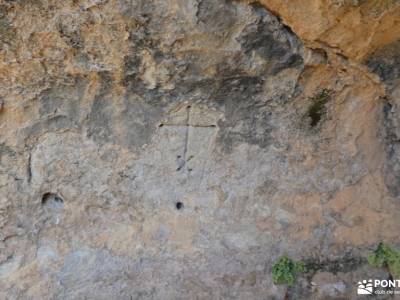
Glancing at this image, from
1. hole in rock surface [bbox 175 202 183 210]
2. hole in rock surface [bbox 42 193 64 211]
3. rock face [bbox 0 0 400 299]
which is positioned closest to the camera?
rock face [bbox 0 0 400 299]

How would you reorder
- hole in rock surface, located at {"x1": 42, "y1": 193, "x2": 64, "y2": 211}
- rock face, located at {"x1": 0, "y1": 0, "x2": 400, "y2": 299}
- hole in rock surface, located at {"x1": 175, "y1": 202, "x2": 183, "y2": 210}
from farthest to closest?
hole in rock surface, located at {"x1": 175, "y1": 202, "x2": 183, "y2": 210} < hole in rock surface, located at {"x1": 42, "y1": 193, "x2": 64, "y2": 211} < rock face, located at {"x1": 0, "y1": 0, "x2": 400, "y2": 299}

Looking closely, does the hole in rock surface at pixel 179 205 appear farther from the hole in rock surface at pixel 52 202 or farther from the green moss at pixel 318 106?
the green moss at pixel 318 106

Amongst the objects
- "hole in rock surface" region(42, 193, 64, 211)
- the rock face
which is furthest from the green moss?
"hole in rock surface" region(42, 193, 64, 211)

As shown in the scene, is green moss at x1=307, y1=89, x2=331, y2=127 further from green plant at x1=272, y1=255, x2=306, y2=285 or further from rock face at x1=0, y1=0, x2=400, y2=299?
green plant at x1=272, y1=255, x2=306, y2=285

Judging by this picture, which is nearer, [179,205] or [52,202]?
[52,202]

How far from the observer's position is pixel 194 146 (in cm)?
177

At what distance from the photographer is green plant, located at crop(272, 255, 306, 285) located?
1.86m

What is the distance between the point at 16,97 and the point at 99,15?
0.39 meters

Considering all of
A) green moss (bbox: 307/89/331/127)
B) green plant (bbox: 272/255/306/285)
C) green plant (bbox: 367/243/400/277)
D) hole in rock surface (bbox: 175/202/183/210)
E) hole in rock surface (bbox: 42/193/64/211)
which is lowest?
green plant (bbox: 272/255/306/285)

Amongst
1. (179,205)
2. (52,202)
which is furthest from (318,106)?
(52,202)

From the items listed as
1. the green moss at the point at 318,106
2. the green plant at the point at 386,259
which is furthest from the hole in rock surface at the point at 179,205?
the green plant at the point at 386,259

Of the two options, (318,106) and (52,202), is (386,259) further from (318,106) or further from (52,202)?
(52,202)

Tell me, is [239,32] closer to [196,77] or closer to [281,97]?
[196,77]

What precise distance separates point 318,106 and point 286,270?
0.65 meters
